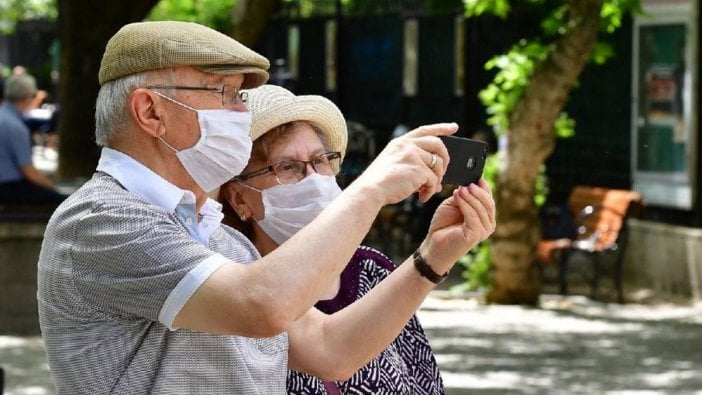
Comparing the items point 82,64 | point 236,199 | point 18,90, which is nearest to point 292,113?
point 236,199

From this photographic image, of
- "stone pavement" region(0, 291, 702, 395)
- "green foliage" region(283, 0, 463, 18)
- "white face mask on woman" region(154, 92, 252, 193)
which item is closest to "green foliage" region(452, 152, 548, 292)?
"stone pavement" region(0, 291, 702, 395)

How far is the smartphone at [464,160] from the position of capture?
3014mm

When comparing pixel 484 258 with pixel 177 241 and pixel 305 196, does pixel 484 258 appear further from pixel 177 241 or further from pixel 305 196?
pixel 177 241

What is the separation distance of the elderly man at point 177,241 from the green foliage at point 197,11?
78.2ft

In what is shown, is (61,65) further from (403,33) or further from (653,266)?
(653,266)

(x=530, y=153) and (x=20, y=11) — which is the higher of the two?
(x=20, y=11)

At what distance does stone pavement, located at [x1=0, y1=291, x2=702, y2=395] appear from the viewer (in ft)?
31.5

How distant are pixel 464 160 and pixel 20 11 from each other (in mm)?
41757

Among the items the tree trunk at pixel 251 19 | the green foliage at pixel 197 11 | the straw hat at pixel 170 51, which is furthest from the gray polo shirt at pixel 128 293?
the green foliage at pixel 197 11

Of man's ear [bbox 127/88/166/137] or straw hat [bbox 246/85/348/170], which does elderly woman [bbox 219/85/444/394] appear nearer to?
straw hat [bbox 246/85/348/170]

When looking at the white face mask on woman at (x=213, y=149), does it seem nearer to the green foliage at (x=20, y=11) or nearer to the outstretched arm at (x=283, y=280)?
the outstretched arm at (x=283, y=280)

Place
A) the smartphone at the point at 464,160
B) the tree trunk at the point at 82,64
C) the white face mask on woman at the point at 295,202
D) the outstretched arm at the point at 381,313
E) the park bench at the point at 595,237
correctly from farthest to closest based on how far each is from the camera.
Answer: the tree trunk at the point at 82,64 < the park bench at the point at 595,237 < the white face mask on woman at the point at 295,202 < the outstretched arm at the point at 381,313 < the smartphone at the point at 464,160

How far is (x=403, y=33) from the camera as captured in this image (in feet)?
72.3

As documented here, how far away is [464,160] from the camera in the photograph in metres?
3.06
